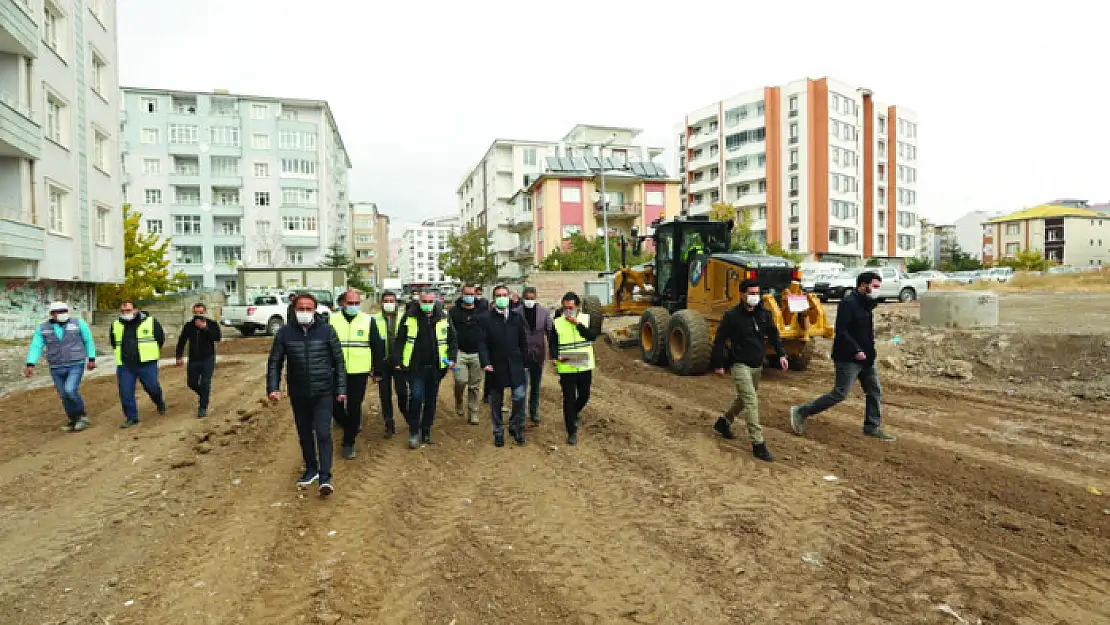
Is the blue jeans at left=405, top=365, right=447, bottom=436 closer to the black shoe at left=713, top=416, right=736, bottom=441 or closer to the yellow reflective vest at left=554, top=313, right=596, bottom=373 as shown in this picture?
the yellow reflective vest at left=554, top=313, right=596, bottom=373

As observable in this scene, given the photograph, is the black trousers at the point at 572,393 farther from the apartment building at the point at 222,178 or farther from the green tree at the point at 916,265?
the green tree at the point at 916,265

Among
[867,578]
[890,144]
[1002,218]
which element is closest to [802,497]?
[867,578]

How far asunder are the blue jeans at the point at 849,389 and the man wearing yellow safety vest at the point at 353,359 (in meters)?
4.83

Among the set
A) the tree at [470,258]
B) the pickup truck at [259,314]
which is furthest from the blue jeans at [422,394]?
the tree at [470,258]

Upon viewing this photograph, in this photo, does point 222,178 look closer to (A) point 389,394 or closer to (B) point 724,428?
(A) point 389,394

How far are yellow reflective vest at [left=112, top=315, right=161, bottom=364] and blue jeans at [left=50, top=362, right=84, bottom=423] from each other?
49 centimetres

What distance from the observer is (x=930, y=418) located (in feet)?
26.8

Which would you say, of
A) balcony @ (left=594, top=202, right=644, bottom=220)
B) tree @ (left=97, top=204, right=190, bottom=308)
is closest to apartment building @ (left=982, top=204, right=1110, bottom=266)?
balcony @ (left=594, top=202, right=644, bottom=220)

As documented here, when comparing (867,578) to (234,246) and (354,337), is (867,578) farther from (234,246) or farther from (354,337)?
(234,246)

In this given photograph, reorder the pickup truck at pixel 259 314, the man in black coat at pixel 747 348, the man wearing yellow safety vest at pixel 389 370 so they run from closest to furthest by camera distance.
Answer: the man in black coat at pixel 747 348, the man wearing yellow safety vest at pixel 389 370, the pickup truck at pixel 259 314

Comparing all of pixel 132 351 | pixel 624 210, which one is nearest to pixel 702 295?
pixel 132 351

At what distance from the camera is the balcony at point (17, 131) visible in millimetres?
16469

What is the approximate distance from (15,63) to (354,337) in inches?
719

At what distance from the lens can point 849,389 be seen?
7.05 meters
